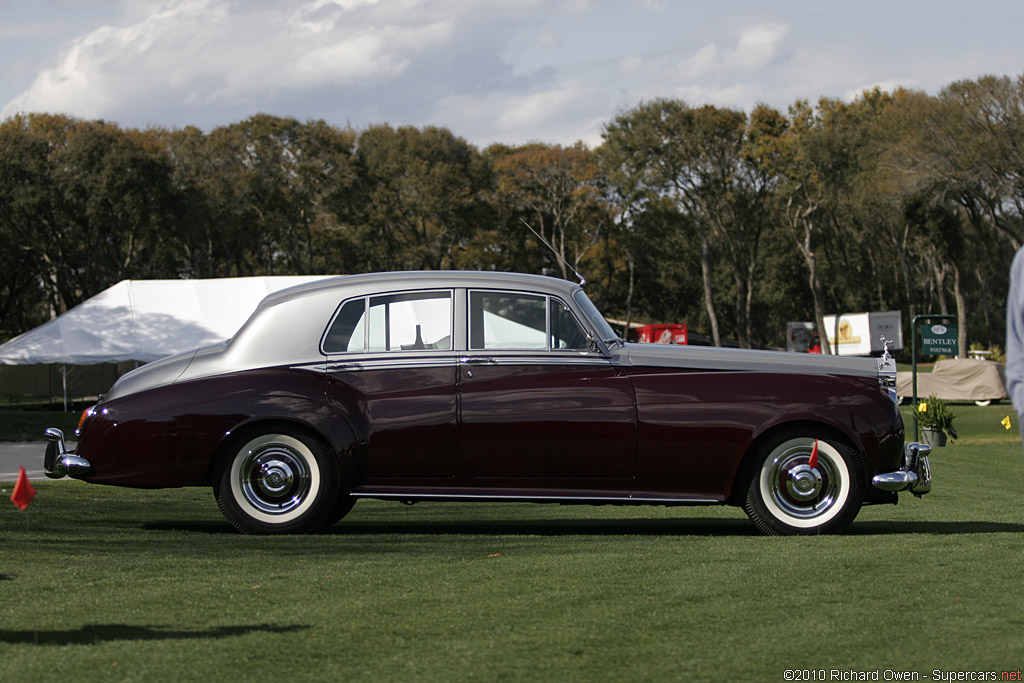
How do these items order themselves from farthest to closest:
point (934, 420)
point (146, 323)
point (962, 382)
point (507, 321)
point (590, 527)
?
point (962, 382)
point (146, 323)
point (934, 420)
point (590, 527)
point (507, 321)

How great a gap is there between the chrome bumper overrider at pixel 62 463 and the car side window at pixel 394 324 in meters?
1.82

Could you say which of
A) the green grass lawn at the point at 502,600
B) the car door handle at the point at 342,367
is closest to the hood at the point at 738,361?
the green grass lawn at the point at 502,600

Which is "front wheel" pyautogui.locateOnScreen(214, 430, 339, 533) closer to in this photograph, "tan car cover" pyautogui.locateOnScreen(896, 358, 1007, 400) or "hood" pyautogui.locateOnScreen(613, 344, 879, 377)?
"hood" pyautogui.locateOnScreen(613, 344, 879, 377)

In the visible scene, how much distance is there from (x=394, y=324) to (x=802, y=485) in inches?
115

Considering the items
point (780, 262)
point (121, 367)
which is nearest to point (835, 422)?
point (121, 367)

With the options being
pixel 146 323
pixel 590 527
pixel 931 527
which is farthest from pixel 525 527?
pixel 146 323

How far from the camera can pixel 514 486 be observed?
24.1 feet

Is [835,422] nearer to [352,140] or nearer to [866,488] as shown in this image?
[866,488]

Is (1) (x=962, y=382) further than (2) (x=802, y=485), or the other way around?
(1) (x=962, y=382)

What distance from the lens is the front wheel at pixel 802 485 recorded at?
731cm

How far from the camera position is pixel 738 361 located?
7.44 metres

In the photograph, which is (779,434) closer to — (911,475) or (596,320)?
(911,475)

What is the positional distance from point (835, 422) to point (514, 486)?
2.13 meters

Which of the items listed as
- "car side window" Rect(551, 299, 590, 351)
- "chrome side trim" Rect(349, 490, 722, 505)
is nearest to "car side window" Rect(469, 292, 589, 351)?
"car side window" Rect(551, 299, 590, 351)
